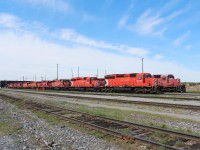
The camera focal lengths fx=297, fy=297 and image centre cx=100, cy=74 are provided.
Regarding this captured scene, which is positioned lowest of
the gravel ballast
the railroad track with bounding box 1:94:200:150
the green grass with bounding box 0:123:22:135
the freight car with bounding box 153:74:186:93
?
the gravel ballast

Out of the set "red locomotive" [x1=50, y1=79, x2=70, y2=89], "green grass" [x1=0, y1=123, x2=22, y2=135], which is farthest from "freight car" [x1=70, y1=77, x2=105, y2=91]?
"green grass" [x1=0, y1=123, x2=22, y2=135]

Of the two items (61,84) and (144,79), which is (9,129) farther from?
(61,84)

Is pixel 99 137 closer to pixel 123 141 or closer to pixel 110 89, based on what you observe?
pixel 123 141

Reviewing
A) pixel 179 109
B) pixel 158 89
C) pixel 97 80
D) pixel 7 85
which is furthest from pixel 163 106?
pixel 7 85

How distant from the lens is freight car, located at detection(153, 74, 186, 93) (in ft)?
132

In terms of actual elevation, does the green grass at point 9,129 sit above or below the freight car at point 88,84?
below

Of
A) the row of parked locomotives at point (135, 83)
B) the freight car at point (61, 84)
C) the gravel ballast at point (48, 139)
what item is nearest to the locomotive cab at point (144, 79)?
the row of parked locomotives at point (135, 83)

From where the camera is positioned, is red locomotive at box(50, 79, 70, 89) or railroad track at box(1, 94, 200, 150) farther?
red locomotive at box(50, 79, 70, 89)

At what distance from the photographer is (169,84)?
41562 mm

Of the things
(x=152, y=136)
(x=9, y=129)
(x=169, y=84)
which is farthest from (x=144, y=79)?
(x=152, y=136)

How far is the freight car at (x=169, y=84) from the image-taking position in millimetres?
40381

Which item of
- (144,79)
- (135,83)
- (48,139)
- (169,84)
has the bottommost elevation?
(48,139)

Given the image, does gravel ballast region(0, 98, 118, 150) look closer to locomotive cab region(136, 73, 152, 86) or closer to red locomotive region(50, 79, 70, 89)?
locomotive cab region(136, 73, 152, 86)

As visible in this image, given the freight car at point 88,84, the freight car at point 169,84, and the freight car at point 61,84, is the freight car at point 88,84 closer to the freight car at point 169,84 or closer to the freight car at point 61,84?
the freight car at point 61,84
